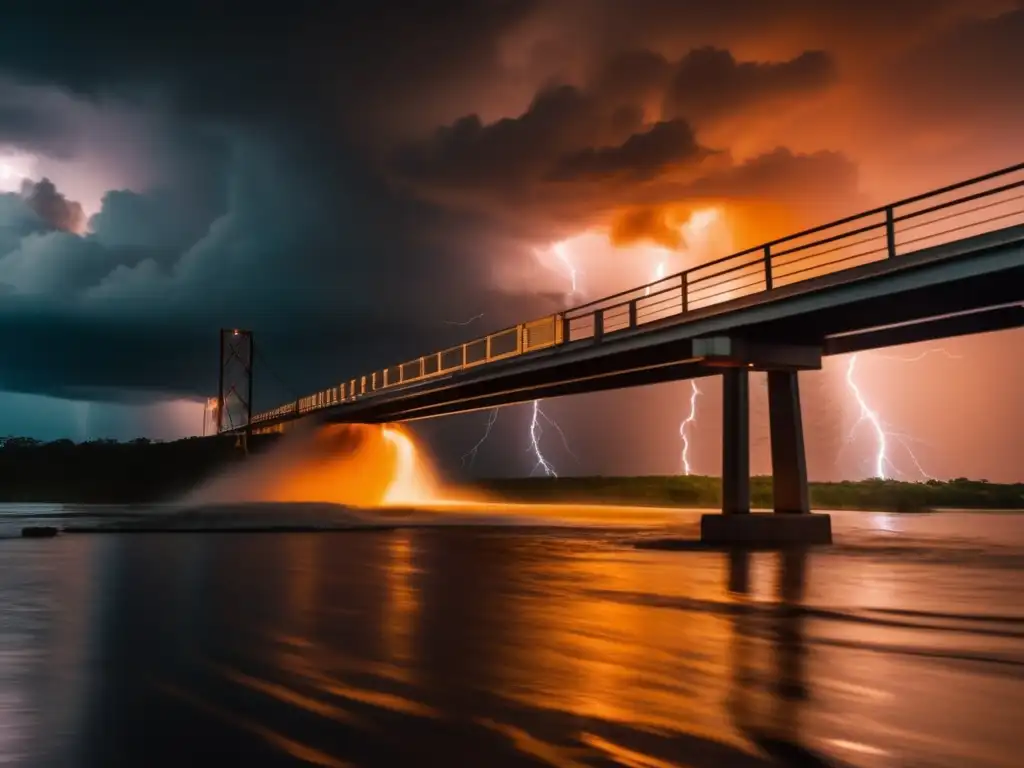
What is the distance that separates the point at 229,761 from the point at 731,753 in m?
3.17

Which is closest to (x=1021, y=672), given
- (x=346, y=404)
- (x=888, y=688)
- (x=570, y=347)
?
(x=888, y=688)

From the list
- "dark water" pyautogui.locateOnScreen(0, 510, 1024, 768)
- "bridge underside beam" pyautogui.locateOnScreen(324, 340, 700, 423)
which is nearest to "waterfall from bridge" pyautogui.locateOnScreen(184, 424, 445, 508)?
"bridge underside beam" pyautogui.locateOnScreen(324, 340, 700, 423)

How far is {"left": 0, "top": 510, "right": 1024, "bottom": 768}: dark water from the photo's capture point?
20.6ft

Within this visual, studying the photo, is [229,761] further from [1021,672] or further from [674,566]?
[674,566]

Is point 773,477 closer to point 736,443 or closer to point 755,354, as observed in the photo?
point 736,443

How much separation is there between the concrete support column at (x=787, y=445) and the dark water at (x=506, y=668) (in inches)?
506

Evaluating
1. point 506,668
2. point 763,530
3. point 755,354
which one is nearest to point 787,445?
point 763,530

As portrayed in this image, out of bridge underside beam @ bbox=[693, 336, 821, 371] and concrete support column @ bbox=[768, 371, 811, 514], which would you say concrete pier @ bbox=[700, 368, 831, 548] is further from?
bridge underside beam @ bbox=[693, 336, 821, 371]

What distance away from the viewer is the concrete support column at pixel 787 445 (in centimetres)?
3303

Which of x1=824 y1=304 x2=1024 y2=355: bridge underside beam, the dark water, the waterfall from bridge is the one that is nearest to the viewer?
the dark water

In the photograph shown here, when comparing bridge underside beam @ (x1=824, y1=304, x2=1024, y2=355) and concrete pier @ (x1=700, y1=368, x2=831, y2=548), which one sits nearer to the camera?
bridge underside beam @ (x1=824, y1=304, x2=1024, y2=355)

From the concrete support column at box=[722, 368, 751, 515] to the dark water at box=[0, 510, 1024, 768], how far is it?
12.8m

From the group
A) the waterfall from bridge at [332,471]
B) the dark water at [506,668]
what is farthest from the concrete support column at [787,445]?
the waterfall from bridge at [332,471]

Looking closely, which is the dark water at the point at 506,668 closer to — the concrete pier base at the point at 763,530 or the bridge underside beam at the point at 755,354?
the concrete pier base at the point at 763,530
